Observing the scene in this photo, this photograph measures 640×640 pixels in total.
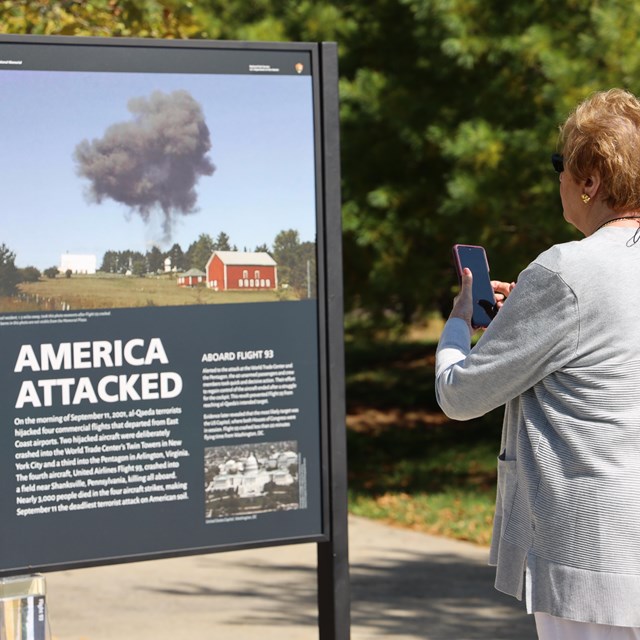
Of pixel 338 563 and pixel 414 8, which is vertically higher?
pixel 414 8

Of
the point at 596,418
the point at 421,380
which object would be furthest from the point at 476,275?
the point at 421,380

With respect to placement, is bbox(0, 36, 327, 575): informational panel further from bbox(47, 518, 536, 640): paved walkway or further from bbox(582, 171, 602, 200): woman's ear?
bbox(47, 518, 536, 640): paved walkway

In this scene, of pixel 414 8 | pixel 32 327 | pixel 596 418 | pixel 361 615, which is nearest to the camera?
pixel 596 418

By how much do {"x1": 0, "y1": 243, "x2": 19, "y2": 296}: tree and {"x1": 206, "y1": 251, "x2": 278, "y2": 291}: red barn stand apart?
647 mm

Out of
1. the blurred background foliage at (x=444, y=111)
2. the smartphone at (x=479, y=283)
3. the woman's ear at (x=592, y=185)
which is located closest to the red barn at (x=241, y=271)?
the smartphone at (x=479, y=283)

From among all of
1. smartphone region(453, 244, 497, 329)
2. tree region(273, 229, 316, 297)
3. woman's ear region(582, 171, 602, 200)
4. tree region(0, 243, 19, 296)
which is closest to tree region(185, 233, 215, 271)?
tree region(273, 229, 316, 297)

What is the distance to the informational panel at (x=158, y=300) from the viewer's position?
3.69 m

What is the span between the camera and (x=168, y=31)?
6773 mm

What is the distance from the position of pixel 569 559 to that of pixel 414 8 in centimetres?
799

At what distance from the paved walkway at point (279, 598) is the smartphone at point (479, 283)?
3.42 meters

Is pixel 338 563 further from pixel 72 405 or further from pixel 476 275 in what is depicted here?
pixel 476 275

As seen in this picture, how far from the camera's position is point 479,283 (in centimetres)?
311

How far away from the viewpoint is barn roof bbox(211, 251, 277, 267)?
3965 mm

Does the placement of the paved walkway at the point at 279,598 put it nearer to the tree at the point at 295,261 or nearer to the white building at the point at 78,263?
the tree at the point at 295,261
